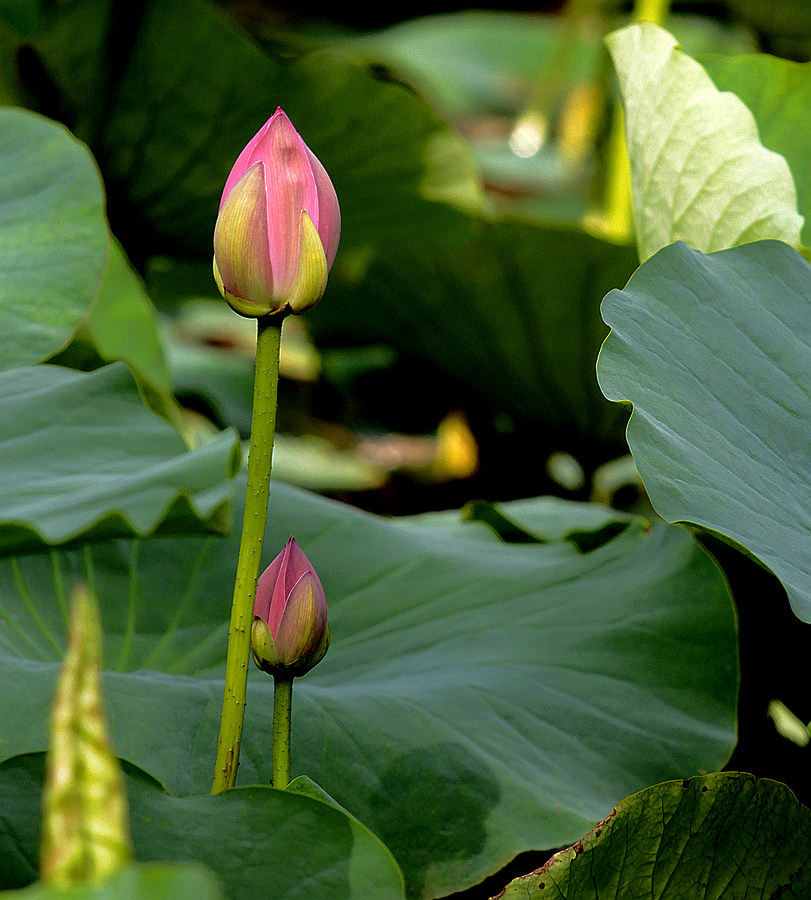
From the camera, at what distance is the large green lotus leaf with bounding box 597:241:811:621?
480 millimetres

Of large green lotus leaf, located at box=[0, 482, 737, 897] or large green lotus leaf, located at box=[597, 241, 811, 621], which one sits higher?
large green lotus leaf, located at box=[597, 241, 811, 621]

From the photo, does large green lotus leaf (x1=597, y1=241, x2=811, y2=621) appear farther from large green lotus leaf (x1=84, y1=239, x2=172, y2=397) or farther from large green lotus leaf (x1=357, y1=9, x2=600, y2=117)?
large green lotus leaf (x1=357, y1=9, x2=600, y2=117)

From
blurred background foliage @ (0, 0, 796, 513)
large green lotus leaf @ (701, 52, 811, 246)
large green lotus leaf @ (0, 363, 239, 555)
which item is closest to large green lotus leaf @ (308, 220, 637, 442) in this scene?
blurred background foliage @ (0, 0, 796, 513)

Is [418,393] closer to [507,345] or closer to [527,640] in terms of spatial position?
[507,345]

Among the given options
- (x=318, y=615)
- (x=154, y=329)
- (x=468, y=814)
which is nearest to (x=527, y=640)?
(x=468, y=814)

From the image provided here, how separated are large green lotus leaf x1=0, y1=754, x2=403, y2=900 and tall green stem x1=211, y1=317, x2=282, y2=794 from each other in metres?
0.04

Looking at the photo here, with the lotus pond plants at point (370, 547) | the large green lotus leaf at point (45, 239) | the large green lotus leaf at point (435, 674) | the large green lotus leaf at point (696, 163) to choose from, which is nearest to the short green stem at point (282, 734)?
the lotus pond plants at point (370, 547)

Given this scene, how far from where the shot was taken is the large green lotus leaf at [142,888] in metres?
0.24

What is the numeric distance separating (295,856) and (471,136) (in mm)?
3572

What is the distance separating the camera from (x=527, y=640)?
2.38 ft

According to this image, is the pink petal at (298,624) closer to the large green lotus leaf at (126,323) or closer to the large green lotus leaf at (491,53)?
the large green lotus leaf at (126,323)

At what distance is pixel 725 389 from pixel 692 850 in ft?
0.81

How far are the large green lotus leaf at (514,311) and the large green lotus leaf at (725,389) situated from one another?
624mm

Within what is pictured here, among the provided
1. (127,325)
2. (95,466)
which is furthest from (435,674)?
(127,325)
